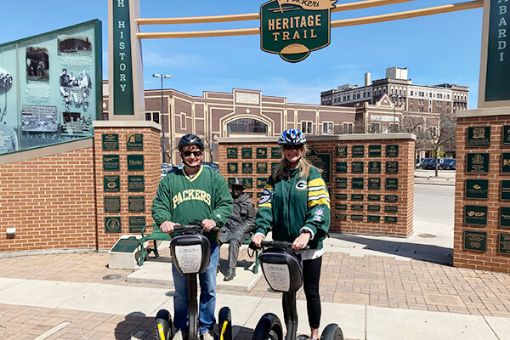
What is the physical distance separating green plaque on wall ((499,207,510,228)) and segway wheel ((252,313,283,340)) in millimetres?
4618

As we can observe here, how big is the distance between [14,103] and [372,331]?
791 centimetres

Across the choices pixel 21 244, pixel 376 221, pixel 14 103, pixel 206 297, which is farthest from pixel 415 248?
pixel 14 103

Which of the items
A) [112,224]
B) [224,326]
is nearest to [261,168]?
[112,224]

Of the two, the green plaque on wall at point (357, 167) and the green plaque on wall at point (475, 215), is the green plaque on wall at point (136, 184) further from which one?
the green plaque on wall at point (475, 215)

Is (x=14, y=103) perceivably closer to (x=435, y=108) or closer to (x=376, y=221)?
(x=376, y=221)

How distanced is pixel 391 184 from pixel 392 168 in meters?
0.37

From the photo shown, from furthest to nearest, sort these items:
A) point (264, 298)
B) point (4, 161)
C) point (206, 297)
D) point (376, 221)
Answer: point (376, 221), point (4, 161), point (264, 298), point (206, 297)

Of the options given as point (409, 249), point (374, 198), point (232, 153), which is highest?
point (232, 153)

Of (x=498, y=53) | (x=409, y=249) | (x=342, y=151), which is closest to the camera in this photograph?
(x=498, y=53)

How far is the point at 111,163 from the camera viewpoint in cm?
755

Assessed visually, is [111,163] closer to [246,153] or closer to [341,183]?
[246,153]

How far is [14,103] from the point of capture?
7.75 m

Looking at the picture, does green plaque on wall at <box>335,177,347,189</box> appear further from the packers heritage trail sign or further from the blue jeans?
the blue jeans

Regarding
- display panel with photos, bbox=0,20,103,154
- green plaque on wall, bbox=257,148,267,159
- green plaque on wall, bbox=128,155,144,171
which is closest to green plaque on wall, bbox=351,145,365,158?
green plaque on wall, bbox=257,148,267,159
